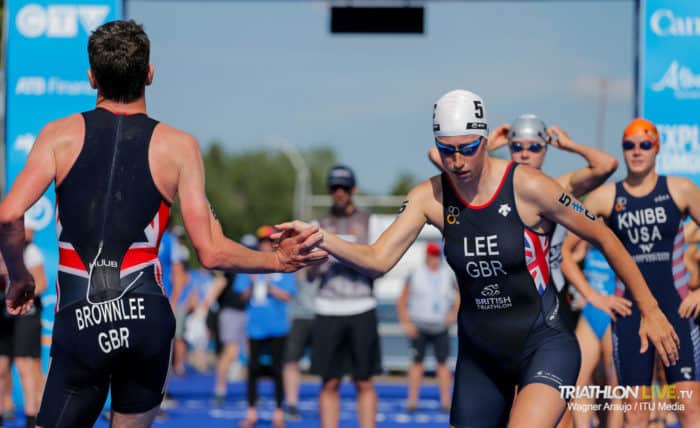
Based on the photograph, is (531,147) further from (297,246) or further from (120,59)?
(120,59)

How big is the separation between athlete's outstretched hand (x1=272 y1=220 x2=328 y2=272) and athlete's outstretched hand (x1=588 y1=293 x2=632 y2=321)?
3120 mm

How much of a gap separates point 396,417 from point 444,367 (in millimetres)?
1582

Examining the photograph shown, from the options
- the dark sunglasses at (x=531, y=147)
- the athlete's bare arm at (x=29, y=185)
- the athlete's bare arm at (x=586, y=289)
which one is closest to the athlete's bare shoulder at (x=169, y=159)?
the athlete's bare arm at (x=29, y=185)

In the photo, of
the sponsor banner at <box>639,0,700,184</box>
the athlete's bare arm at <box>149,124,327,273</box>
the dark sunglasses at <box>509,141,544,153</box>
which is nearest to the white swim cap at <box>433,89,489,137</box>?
the athlete's bare arm at <box>149,124,327,273</box>

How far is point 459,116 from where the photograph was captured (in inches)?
229

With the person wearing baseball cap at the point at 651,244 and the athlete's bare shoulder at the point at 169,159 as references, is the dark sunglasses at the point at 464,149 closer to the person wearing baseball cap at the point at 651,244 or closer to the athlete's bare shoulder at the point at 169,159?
the athlete's bare shoulder at the point at 169,159

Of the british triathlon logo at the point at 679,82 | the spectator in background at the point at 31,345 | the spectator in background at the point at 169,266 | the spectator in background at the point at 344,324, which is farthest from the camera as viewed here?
the spectator in background at the point at 169,266

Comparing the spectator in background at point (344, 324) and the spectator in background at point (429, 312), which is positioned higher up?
the spectator in background at point (344, 324)

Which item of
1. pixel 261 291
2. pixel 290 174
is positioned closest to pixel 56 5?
pixel 261 291

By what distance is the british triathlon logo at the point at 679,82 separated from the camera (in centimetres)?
1145

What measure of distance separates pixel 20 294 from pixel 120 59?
1.19 m

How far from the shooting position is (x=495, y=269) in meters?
5.87

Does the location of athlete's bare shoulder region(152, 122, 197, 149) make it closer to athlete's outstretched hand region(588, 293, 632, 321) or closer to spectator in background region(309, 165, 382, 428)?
athlete's outstretched hand region(588, 293, 632, 321)

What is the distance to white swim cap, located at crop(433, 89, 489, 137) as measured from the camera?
229 inches
